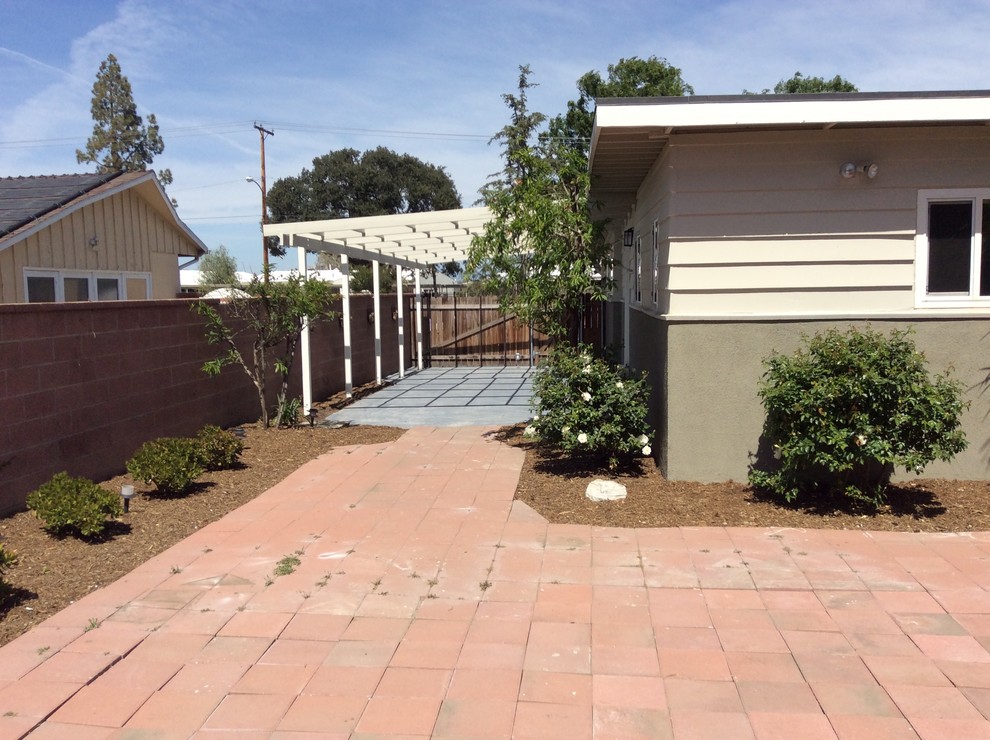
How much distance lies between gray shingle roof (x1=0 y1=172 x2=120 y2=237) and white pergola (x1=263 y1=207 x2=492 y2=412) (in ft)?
9.04

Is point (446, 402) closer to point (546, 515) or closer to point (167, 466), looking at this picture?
point (167, 466)

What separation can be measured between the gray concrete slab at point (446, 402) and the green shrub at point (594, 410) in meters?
1.11

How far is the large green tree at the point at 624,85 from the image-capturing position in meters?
26.6

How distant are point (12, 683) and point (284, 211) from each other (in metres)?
48.9

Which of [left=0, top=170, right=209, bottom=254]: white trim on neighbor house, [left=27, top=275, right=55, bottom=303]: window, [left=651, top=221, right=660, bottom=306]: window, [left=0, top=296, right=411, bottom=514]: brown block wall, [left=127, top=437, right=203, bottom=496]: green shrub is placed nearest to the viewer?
[left=0, top=296, right=411, bottom=514]: brown block wall

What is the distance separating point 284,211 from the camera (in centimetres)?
5016

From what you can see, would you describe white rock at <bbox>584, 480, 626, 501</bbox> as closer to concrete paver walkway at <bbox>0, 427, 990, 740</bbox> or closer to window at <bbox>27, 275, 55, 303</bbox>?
concrete paver walkway at <bbox>0, 427, 990, 740</bbox>

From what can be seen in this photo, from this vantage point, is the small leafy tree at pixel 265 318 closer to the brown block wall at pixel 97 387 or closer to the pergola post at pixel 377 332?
the brown block wall at pixel 97 387

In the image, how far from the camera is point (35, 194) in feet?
37.3

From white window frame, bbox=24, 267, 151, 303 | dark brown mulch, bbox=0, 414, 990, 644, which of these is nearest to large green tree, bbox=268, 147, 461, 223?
white window frame, bbox=24, 267, 151, 303

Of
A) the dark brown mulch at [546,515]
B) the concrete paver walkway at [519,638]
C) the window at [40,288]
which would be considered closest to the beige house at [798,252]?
the dark brown mulch at [546,515]

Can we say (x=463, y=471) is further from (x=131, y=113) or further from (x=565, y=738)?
(x=131, y=113)

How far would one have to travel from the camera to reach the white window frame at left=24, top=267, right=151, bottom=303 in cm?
1035

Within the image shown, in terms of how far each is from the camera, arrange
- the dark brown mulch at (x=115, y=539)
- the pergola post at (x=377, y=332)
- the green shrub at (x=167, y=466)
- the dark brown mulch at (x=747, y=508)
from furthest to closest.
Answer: the pergola post at (x=377, y=332) → the green shrub at (x=167, y=466) → the dark brown mulch at (x=747, y=508) → the dark brown mulch at (x=115, y=539)
